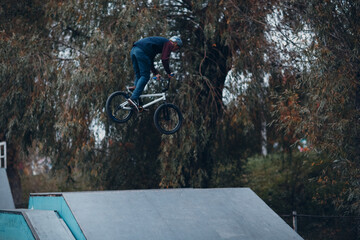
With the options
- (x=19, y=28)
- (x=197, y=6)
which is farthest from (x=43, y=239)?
(x=19, y=28)

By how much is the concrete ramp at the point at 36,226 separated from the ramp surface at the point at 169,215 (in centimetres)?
12

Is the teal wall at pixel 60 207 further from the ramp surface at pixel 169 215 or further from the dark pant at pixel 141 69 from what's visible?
the dark pant at pixel 141 69

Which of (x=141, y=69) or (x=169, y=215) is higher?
(x=141, y=69)

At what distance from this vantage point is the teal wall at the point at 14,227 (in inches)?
215

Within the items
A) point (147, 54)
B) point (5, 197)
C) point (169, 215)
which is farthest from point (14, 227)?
point (5, 197)

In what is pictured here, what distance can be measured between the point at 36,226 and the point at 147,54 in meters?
2.84

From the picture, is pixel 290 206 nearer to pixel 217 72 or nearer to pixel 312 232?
pixel 312 232

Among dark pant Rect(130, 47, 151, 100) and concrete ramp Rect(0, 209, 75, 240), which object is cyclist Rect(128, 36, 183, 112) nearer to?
dark pant Rect(130, 47, 151, 100)

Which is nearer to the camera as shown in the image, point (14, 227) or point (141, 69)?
point (14, 227)

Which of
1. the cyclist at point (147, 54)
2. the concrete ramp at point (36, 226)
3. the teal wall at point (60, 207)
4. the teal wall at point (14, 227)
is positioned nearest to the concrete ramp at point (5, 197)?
the teal wall at point (60, 207)

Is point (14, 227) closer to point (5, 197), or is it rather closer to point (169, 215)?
point (169, 215)

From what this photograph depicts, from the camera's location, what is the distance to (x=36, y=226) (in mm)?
5332

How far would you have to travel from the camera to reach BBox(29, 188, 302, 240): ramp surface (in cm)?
538

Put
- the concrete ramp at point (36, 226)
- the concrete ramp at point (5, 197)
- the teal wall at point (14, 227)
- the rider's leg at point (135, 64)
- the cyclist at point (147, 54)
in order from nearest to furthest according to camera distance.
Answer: the concrete ramp at point (36, 226), the teal wall at point (14, 227), the cyclist at point (147, 54), the rider's leg at point (135, 64), the concrete ramp at point (5, 197)
